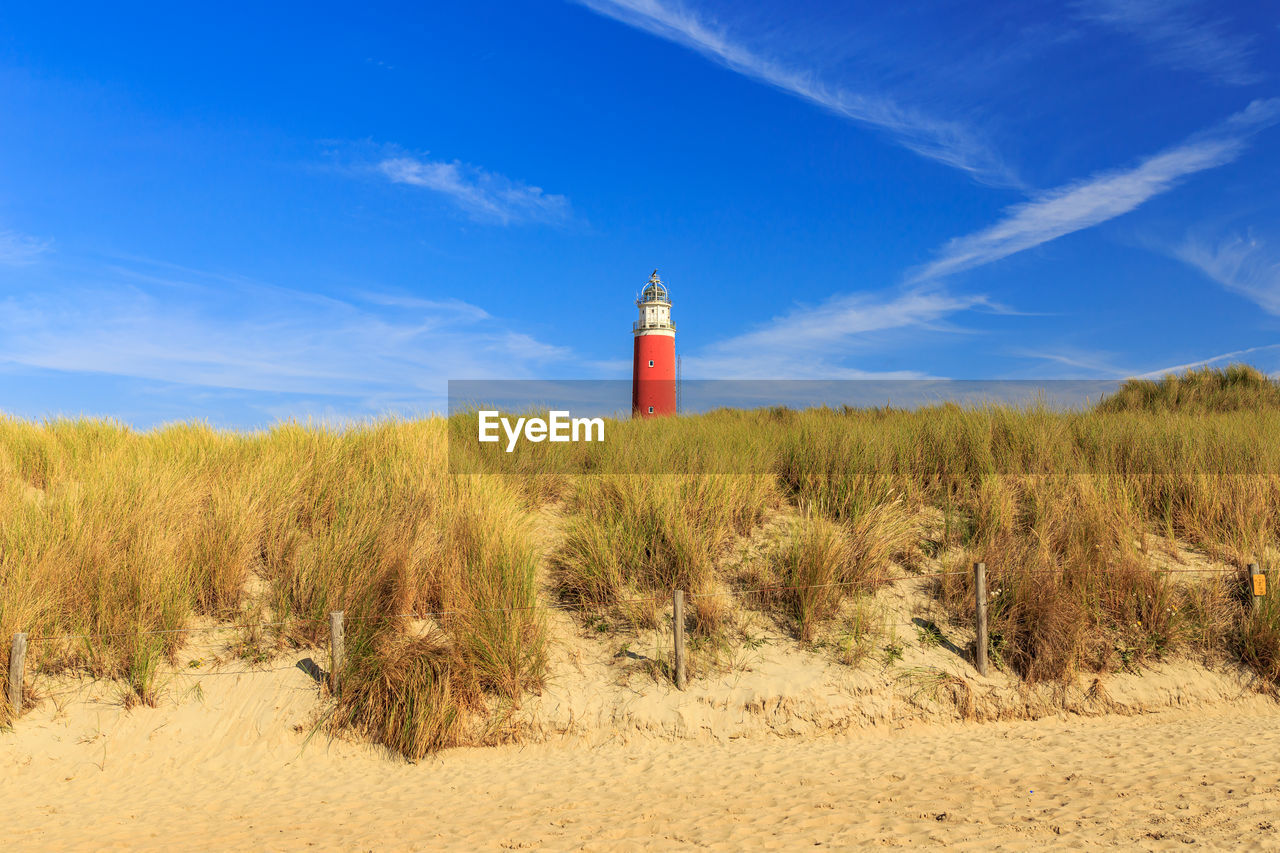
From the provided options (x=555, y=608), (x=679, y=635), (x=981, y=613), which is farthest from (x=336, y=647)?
(x=981, y=613)

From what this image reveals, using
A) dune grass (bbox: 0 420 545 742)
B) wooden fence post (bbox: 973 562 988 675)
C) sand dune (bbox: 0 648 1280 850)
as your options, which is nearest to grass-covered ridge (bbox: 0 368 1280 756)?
dune grass (bbox: 0 420 545 742)

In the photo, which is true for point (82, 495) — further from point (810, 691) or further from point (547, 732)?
point (810, 691)

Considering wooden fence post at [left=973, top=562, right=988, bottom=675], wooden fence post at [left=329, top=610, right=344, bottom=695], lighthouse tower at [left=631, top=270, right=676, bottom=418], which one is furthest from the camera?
lighthouse tower at [left=631, top=270, right=676, bottom=418]

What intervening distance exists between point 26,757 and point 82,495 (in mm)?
3044

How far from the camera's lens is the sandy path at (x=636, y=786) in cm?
511

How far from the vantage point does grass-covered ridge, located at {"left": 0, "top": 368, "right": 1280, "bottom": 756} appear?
23.6 feet

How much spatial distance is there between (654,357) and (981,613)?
21.5m

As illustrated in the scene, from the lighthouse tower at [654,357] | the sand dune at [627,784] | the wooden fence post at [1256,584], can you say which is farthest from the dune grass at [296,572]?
the lighthouse tower at [654,357]

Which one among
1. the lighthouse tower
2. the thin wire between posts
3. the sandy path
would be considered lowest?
the sandy path

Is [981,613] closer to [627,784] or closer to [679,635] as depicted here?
[679,635]

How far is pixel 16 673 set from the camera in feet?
21.9

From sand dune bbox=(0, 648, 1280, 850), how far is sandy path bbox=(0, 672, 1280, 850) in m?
0.02

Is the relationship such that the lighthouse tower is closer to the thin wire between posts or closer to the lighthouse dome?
the lighthouse dome

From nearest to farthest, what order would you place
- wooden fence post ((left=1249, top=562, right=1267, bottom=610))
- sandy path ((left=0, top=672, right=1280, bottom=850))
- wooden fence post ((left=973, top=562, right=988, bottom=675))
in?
sandy path ((left=0, top=672, right=1280, bottom=850)), wooden fence post ((left=973, top=562, right=988, bottom=675)), wooden fence post ((left=1249, top=562, right=1267, bottom=610))
